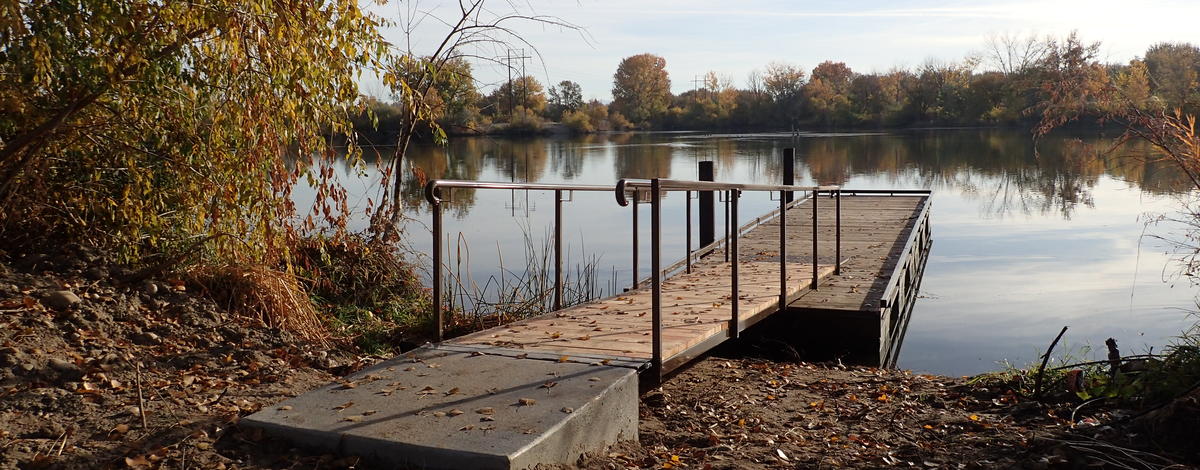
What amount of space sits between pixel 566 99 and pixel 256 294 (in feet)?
195

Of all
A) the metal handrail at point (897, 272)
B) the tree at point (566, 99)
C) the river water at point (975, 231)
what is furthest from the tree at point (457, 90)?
the tree at point (566, 99)

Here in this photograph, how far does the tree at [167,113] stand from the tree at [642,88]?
6033 centimetres

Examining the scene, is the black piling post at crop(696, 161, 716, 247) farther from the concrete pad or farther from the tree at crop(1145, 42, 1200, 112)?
the concrete pad

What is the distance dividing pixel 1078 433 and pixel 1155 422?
29 centimetres

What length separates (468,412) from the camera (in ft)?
11.1

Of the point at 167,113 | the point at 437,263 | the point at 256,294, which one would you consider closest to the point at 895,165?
the point at 256,294

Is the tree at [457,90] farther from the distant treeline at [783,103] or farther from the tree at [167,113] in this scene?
the distant treeline at [783,103]

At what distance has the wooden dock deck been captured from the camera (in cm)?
461

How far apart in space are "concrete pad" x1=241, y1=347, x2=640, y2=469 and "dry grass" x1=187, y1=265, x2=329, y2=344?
5.75ft

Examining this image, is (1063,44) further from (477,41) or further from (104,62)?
(104,62)

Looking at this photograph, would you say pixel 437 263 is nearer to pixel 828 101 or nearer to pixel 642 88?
pixel 828 101

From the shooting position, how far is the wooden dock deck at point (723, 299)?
4610 mm

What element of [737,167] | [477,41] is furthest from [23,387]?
[737,167]

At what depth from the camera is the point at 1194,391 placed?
375 cm
